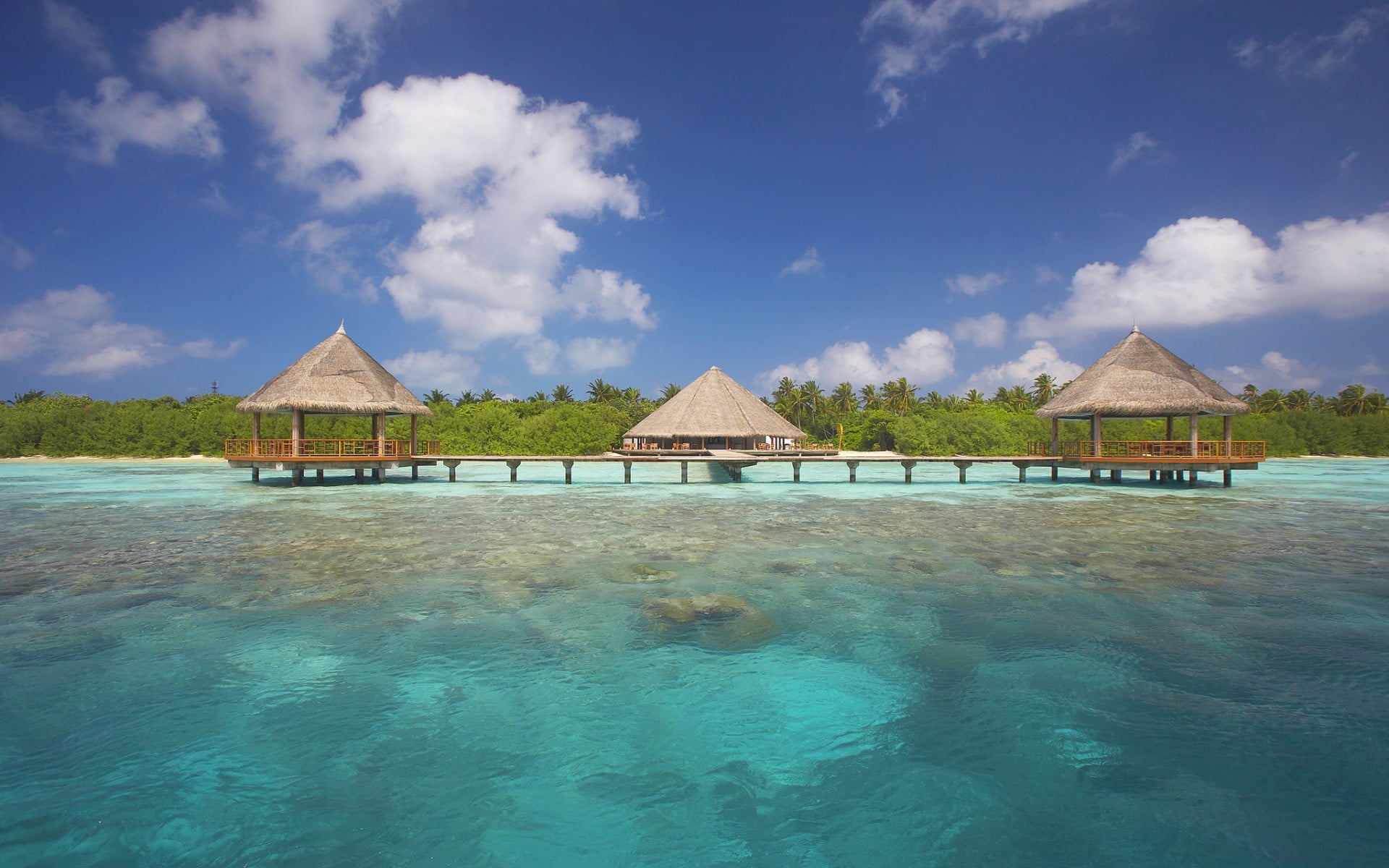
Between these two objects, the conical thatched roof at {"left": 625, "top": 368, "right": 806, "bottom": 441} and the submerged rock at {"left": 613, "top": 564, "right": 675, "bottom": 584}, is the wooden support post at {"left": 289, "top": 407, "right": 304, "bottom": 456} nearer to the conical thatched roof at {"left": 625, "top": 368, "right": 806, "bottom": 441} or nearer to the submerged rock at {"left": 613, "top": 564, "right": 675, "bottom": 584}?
the conical thatched roof at {"left": 625, "top": 368, "right": 806, "bottom": 441}

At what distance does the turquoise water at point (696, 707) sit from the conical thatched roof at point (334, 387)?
11.5 meters

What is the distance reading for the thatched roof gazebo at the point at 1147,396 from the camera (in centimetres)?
2117

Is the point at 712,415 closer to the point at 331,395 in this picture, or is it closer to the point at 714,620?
the point at 331,395

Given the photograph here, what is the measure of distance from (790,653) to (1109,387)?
67.7 ft

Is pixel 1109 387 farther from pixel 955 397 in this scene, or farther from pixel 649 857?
pixel 955 397

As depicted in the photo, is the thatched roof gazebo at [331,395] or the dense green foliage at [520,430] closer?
the thatched roof gazebo at [331,395]

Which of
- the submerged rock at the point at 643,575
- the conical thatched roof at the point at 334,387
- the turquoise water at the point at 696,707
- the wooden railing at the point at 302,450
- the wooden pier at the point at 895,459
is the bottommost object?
the turquoise water at the point at 696,707

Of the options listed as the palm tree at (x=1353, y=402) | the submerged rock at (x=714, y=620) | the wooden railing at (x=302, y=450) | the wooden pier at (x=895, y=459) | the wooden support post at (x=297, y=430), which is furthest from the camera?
the palm tree at (x=1353, y=402)

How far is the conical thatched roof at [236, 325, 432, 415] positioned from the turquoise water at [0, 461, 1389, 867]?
37.9 feet

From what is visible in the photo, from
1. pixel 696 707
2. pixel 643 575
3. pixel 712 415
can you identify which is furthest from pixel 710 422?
pixel 696 707

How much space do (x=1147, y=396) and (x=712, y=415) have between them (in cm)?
1820

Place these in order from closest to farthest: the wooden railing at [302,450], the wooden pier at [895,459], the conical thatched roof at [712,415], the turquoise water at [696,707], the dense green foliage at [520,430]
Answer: the turquoise water at [696,707] < the wooden pier at [895,459] < the wooden railing at [302,450] < the conical thatched roof at [712,415] < the dense green foliage at [520,430]

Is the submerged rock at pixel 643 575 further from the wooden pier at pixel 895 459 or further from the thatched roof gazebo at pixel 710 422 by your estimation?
the thatched roof gazebo at pixel 710 422

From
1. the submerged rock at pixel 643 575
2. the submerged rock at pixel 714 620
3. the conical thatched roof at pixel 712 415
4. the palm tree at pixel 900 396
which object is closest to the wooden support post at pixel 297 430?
the conical thatched roof at pixel 712 415
